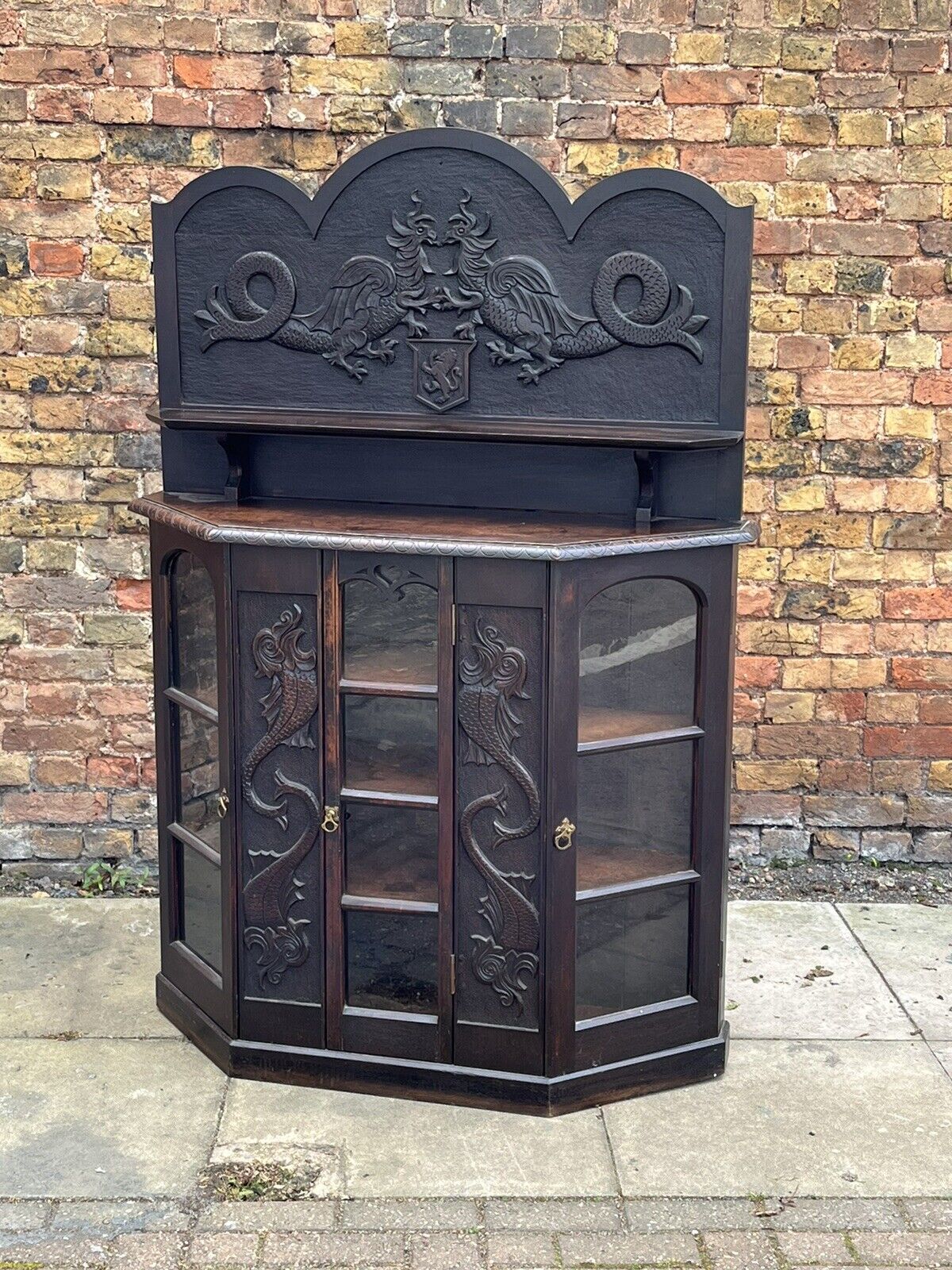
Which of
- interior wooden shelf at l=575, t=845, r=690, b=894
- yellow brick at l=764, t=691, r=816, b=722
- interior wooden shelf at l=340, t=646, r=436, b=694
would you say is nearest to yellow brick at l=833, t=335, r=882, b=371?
yellow brick at l=764, t=691, r=816, b=722

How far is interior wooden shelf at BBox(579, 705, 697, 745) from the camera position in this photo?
3.69 m

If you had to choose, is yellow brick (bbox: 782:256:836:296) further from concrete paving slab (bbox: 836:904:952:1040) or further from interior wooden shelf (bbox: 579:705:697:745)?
concrete paving slab (bbox: 836:904:952:1040)

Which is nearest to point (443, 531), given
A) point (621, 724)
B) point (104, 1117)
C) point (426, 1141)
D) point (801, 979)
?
point (621, 724)

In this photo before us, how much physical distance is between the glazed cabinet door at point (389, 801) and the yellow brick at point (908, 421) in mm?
2243

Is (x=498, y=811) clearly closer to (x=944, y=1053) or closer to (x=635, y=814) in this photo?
(x=635, y=814)

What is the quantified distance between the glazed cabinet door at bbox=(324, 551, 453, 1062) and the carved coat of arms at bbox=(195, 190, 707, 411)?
65cm

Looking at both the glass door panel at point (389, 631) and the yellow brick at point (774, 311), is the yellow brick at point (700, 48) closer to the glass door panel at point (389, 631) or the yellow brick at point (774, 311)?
the yellow brick at point (774, 311)

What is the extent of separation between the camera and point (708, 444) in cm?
368

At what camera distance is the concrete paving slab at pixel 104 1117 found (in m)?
3.48

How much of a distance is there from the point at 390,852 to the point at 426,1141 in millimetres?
754

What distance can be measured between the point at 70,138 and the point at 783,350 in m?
2.64

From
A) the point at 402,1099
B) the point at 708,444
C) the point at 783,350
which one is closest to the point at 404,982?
the point at 402,1099

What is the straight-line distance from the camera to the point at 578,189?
491 centimetres

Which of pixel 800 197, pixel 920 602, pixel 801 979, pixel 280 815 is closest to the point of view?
pixel 280 815
